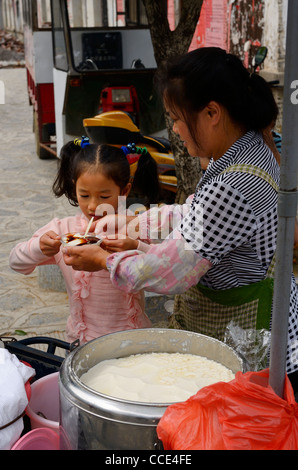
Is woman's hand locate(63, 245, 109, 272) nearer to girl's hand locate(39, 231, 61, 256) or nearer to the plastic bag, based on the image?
girl's hand locate(39, 231, 61, 256)

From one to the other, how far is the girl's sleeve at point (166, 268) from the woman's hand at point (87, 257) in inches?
6.6

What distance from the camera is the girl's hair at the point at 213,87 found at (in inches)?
72.4

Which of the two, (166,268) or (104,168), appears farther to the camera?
(104,168)

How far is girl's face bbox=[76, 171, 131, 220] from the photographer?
2443 millimetres

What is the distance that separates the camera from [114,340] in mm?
1701

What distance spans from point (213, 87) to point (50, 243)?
0.88 metres

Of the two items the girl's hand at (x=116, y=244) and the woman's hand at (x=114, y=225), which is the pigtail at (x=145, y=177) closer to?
the woman's hand at (x=114, y=225)

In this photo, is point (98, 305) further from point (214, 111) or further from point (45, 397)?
point (214, 111)

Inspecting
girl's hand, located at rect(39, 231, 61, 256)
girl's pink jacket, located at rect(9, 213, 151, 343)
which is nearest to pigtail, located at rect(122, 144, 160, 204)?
girl's pink jacket, located at rect(9, 213, 151, 343)

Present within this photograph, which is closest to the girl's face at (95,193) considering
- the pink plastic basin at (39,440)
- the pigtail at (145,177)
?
the pigtail at (145,177)

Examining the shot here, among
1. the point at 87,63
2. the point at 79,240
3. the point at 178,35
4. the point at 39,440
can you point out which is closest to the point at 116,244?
the point at 79,240

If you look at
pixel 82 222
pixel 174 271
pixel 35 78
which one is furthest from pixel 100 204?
pixel 35 78

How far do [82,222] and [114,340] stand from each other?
97 cm

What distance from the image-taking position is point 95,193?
246 cm
